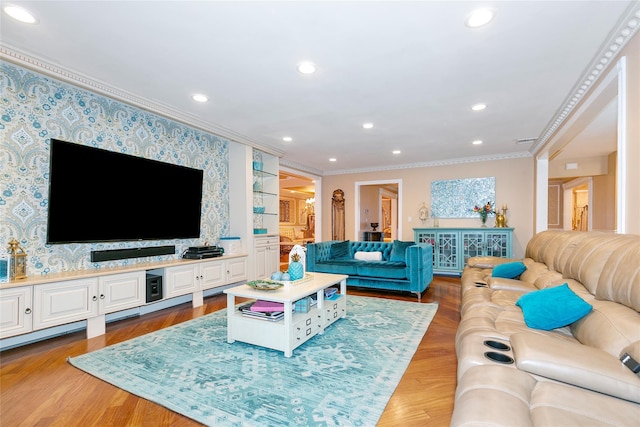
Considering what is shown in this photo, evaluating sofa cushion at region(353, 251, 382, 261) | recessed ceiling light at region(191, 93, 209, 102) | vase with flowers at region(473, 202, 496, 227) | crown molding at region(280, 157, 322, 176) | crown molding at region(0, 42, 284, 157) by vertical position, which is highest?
recessed ceiling light at region(191, 93, 209, 102)

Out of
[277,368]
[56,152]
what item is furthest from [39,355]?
[277,368]

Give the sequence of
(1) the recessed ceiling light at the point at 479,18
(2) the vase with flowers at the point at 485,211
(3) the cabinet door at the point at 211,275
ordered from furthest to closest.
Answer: (2) the vase with flowers at the point at 485,211, (3) the cabinet door at the point at 211,275, (1) the recessed ceiling light at the point at 479,18

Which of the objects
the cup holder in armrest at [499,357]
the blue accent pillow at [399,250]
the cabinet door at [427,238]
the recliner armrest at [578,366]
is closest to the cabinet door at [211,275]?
the blue accent pillow at [399,250]

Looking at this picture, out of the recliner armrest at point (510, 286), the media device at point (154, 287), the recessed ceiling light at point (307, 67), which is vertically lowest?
the media device at point (154, 287)

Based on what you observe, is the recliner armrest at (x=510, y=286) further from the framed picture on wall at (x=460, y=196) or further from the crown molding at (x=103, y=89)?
the crown molding at (x=103, y=89)

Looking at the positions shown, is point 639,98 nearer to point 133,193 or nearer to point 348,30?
point 348,30

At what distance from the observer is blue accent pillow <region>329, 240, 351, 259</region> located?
17.1ft

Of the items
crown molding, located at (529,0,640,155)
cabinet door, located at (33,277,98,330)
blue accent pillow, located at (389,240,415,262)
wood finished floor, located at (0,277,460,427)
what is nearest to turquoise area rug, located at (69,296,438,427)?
wood finished floor, located at (0,277,460,427)

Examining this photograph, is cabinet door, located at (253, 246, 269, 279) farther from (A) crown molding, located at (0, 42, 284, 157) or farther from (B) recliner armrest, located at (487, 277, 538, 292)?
(B) recliner armrest, located at (487, 277, 538, 292)

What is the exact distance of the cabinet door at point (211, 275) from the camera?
4038 millimetres

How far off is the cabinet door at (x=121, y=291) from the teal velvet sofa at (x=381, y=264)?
250 centimetres

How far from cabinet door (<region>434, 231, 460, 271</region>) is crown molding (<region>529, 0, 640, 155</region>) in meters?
2.84

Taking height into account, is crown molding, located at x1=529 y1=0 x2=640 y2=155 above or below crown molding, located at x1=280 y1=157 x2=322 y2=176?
above

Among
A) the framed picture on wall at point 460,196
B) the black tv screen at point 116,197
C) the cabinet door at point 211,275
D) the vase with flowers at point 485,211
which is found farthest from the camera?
the framed picture on wall at point 460,196
